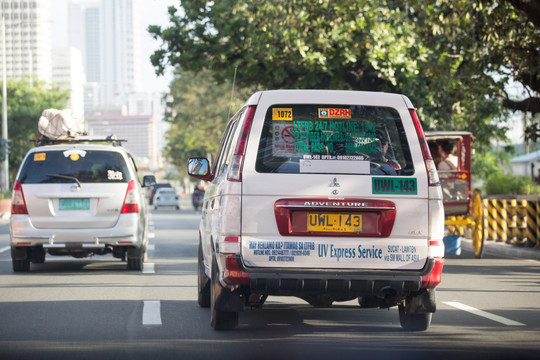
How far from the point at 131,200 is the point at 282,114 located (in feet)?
20.4

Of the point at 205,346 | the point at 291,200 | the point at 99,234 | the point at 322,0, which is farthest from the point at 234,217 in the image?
the point at 322,0

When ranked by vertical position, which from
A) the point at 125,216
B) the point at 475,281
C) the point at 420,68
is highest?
the point at 420,68

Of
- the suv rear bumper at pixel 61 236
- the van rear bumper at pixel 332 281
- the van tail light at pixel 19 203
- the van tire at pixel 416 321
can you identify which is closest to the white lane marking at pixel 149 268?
the suv rear bumper at pixel 61 236

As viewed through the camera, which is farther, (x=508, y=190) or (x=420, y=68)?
(x=508, y=190)

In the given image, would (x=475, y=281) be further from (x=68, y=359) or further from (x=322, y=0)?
(x=322, y=0)

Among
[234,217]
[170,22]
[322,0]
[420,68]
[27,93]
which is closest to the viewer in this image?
[234,217]

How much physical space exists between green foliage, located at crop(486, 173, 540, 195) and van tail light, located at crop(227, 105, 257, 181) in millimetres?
18053

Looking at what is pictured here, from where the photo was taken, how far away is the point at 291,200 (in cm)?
688

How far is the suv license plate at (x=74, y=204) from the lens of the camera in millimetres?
12672

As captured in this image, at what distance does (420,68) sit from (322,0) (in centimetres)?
406

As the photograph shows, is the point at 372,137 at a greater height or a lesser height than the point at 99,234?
greater

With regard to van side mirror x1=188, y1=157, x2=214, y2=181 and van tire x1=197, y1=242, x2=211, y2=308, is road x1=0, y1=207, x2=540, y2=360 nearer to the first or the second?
van tire x1=197, y1=242, x2=211, y2=308

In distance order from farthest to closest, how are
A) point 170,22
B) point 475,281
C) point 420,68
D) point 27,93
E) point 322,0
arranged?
point 27,93 < point 170,22 < point 420,68 < point 322,0 < point 475,281

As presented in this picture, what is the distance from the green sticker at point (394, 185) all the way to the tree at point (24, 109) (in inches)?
1989
